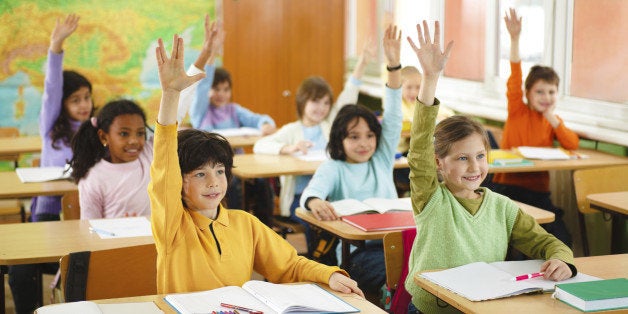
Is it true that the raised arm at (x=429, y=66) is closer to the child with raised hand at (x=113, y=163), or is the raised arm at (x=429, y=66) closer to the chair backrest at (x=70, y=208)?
the child with raised hand at (x=113, y=163)

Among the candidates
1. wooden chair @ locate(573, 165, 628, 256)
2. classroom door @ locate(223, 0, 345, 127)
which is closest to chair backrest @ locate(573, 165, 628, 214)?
wooden chair @ locate(573, 165, 628, 256)

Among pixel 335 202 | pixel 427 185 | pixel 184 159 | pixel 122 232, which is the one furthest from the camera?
pixel 335 202

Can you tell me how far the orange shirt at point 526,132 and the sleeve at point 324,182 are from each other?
1523 mm

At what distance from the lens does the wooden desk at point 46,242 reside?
2773mm

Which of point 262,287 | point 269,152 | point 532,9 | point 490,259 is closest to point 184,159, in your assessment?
point 262,287

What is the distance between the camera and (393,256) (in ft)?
9.15

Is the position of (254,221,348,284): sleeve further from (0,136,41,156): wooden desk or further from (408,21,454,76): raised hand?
(0,136,41,156): wooden desk

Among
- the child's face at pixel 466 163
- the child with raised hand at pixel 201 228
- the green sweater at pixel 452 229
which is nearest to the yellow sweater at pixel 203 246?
the child with raised hand at pixel 201 228

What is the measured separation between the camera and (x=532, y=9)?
5516 millimetres

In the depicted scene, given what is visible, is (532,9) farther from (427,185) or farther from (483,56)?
(427,185)

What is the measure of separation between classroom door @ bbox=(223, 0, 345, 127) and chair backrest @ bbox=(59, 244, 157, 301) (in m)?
5.13

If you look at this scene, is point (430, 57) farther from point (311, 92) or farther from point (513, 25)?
point (311, 92)

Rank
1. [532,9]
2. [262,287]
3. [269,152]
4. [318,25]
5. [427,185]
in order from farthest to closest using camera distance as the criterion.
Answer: [318,25] < [532,9] < [269,152] < [427,185] < [262,287]

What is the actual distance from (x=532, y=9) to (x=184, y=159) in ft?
12.2
